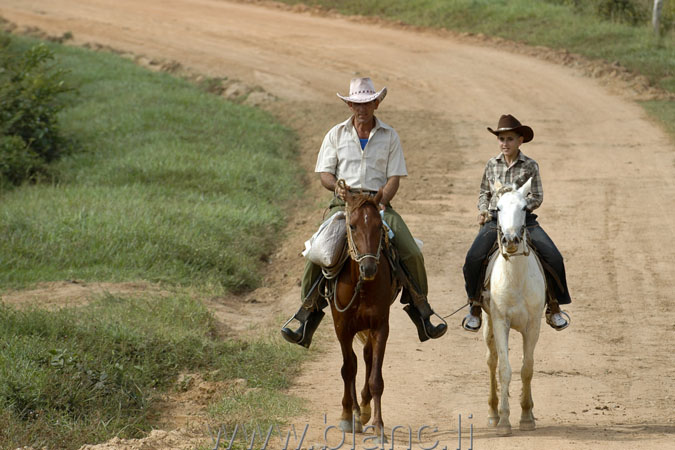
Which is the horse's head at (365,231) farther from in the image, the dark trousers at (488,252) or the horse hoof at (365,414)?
the horse hoof at (365,414)

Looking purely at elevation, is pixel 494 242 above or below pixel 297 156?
above

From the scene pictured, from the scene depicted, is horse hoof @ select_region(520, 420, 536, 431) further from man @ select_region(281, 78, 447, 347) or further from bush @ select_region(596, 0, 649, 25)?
bush @ select_region(596, 0, 649, 25)

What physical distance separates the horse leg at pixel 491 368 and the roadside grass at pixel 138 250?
161 cm

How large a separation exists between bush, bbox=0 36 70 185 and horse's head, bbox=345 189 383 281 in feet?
32.8

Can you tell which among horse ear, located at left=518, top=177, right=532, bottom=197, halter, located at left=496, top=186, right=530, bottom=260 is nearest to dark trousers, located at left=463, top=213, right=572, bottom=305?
halter, located at left=496, top=186, right=530, bottom=260

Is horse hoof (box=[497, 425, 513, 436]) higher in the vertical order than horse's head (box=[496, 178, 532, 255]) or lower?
lower

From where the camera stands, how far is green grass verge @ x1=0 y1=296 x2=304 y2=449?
7102mm

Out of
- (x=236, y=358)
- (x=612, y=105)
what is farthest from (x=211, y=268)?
(x=612, y=105)

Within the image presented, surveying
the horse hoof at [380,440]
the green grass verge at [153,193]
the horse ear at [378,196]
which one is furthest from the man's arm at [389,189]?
the green grass verge at [153,193]

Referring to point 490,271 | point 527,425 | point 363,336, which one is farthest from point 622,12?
point 527,425

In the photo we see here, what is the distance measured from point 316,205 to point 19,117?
5.84 meters

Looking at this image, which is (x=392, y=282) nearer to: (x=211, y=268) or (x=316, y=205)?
(x=211, y=268)

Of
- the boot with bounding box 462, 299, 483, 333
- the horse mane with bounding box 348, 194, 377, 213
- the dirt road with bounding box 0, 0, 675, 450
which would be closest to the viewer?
the horse mane with bounding box 348, 194, 377, 213

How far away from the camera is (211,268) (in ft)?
38.6
